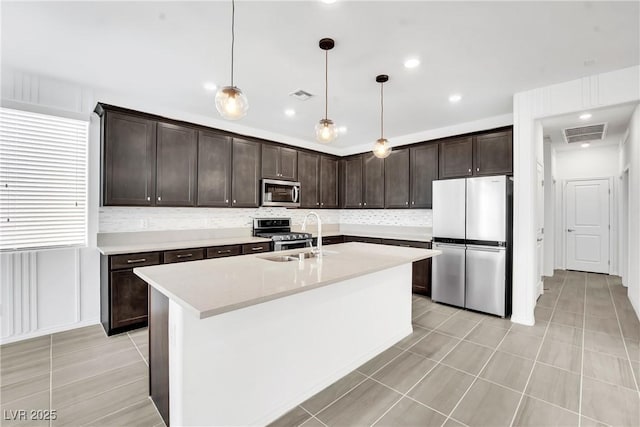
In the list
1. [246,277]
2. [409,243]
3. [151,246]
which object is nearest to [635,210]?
[409,243]

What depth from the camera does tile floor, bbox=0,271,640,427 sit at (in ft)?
6.30

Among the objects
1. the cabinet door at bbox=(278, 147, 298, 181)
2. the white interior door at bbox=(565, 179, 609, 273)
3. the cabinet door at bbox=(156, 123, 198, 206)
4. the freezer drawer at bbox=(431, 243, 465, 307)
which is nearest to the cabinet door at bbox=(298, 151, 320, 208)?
the cabinet door at bbox=(278, 147, 298, 181)

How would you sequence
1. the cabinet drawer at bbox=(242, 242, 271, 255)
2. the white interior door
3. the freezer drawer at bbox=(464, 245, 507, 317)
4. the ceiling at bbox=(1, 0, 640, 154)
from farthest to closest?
1. the white interior door
2. the cabinet drawer at bbox=(242, 242, 271, 255)
3. the freezer drawer at bbox=(464, 245, 507, 317)
4. the ceiling at bbox=(1, 0, 640, 154)

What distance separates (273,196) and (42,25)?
3.10 metres

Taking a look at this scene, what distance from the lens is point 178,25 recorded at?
220 centimetres

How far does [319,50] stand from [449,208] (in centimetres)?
277

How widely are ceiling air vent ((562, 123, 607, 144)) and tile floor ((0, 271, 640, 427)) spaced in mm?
2739

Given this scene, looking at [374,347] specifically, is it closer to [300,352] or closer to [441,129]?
[300,352]

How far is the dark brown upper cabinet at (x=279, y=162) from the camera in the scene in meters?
4.79

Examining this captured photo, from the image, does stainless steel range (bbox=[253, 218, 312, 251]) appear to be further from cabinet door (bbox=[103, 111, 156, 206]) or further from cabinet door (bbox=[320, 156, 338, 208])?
cabinet door (bbox=[103, 111, 156, 206])

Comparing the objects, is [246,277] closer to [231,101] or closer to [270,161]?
[231,101]

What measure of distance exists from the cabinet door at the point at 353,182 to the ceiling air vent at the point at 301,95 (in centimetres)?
248

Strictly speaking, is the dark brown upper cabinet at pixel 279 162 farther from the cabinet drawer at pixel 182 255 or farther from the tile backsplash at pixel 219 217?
the cabinet drawer at pixel 182 255

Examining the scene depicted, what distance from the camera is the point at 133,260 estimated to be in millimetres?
3234
